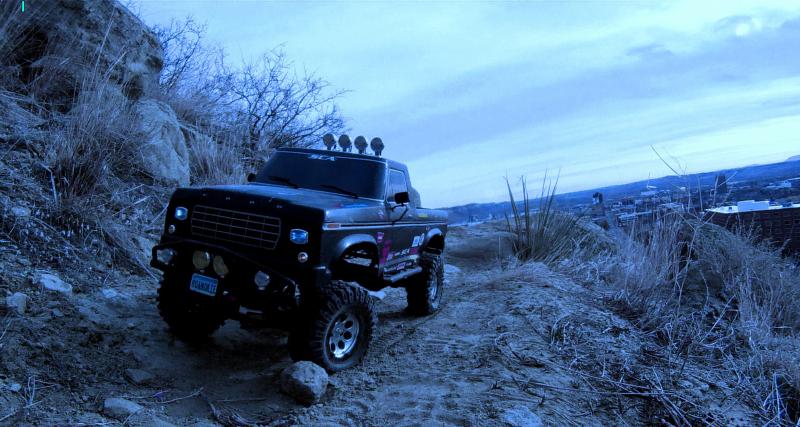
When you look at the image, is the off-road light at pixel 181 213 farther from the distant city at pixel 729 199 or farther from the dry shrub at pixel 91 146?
the distant city at pixel 729 199

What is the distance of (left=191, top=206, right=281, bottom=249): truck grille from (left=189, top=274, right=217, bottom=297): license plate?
0.36 m

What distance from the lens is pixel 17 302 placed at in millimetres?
4023

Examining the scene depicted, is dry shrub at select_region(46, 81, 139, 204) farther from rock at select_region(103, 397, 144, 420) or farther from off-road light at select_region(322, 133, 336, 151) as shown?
rock at select_region(103, 397, 144, 420)

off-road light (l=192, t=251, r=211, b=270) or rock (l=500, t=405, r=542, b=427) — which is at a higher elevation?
off-road light (l=192, t=251, r=211, b=270)

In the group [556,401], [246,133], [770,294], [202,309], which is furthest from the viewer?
[246,133]

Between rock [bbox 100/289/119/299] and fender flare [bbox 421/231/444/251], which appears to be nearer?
rock [bbox 100/289/119/299]

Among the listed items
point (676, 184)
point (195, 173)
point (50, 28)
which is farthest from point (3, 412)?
point (676, 184)

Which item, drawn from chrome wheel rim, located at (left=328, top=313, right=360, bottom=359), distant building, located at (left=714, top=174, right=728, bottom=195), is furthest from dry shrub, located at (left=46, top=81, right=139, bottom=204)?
distant building, located at (left=714, top=174, right=728, bottom=195)

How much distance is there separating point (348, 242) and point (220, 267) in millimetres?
1063

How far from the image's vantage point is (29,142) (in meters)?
5.88

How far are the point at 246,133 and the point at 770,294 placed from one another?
10.4m

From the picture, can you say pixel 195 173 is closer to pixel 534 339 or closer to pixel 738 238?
pixel 534 339

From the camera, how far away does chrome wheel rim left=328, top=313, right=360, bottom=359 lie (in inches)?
168

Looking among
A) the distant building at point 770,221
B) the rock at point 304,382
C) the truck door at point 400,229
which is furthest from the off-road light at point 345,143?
the distant building at point 770,221
